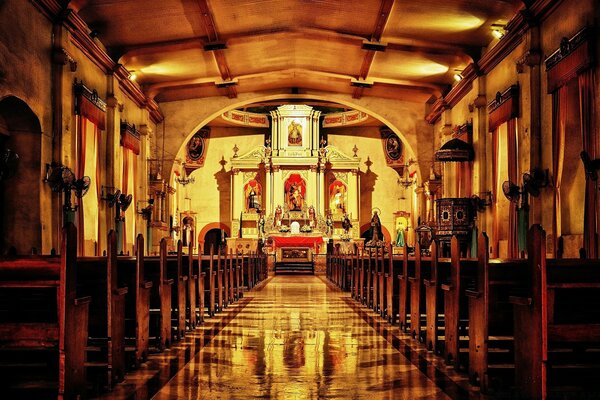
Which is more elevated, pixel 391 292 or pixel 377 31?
pixel 377 31

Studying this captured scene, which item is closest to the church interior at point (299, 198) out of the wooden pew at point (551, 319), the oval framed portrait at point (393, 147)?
the wooden pew at point (551, 319)

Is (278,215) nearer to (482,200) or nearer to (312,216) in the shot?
(312,216)

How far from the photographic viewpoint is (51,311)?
4.15 metres

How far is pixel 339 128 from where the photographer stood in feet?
97.7

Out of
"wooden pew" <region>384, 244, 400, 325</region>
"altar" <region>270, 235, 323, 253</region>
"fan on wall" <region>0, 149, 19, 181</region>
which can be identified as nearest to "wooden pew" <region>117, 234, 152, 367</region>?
"wooden pew" <region>384, 244, 400, 325</region>

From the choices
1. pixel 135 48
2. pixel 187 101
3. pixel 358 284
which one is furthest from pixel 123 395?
pixel 187 101

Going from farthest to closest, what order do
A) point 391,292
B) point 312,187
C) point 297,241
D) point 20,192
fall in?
point 312,187
point 297,241
point 20,192
point 391,292

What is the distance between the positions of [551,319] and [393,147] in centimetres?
2519

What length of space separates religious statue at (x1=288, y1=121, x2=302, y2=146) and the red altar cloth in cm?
436

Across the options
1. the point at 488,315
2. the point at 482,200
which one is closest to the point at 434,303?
the point at 488,315

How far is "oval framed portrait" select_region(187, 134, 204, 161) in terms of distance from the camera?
28.7m

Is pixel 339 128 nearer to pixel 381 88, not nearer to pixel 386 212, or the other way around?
pixel 386 212

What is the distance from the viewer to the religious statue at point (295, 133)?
28.5 m

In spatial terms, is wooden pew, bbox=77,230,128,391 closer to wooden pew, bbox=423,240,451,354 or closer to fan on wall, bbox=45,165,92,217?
wooden pew, bbox=423,240,451,354
